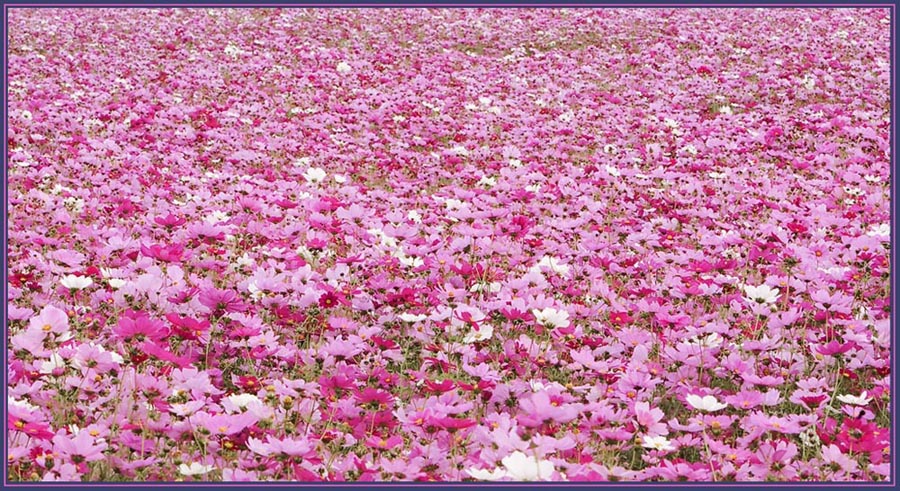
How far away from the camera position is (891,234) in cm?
538

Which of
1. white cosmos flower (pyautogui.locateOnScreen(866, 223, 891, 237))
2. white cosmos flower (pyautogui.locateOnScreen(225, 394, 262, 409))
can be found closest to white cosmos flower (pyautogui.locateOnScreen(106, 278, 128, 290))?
white cosmos flower (pyautogui.locateOnScreen(225, 394, 262, 409))

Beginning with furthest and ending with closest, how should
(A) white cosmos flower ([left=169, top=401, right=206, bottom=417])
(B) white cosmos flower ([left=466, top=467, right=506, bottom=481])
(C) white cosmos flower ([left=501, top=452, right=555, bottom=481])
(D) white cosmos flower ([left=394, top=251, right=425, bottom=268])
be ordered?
(D) white cosmos flower ([left=394, top=251, right=425, bottom=268])
(A) white cosmos flower ([left=169, top=401, right=206, bottom=417])
(B) white cosmos flower ([left=466, top=467, right=506, bottom=481])
(C) white cosmos flower ([left=501, top=452, right=555, bottom=481])

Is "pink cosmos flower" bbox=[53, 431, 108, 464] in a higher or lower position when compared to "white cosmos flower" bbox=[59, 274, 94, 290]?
lower

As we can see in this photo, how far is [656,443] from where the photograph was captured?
9.50ft

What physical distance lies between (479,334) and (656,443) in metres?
1.06

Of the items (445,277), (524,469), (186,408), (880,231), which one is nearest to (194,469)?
(186,408)

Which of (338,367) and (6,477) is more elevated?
(6,477)

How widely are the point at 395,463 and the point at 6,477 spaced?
1.22m

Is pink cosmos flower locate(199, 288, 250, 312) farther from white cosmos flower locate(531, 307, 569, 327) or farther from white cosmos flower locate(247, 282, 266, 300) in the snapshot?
white cosmos flower locate(531, 307, 569, 327)

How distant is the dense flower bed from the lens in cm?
288

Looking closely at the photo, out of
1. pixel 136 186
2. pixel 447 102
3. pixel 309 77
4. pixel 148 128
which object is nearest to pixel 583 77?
pixel 447 102

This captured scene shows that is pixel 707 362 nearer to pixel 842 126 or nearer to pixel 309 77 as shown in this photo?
pixel 842 126

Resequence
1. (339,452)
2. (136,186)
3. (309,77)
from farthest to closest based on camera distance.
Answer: (309,77) → (136,186) → (339,452)

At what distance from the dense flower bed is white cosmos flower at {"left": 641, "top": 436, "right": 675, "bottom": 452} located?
1.8 inches
